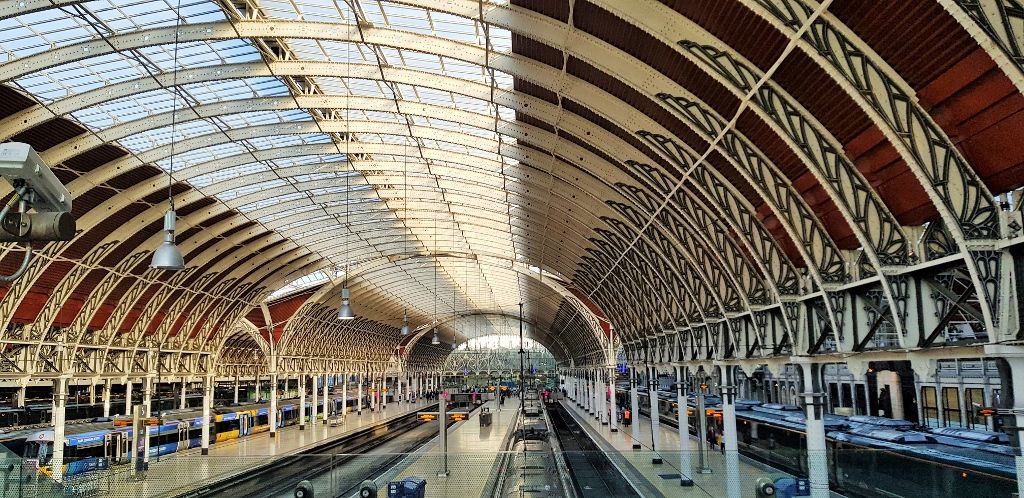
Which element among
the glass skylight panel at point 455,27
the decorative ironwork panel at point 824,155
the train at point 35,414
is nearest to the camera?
the decorative ironwork panel at point 824,155

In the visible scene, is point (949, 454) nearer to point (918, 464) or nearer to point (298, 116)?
point (918, 464)

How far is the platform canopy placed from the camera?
37.9 ft

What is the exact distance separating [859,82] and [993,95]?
183 centimetres

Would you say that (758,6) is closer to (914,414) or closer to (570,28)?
(570,28)

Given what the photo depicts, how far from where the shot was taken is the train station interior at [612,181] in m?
11.4

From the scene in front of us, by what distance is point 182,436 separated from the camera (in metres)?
47.1

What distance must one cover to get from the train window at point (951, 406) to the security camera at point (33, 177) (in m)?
36.1

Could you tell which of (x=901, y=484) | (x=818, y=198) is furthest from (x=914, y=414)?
(x=818, y=198)

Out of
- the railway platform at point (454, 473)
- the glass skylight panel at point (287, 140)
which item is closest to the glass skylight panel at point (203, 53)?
the glass skylight panel at point (287, 140)

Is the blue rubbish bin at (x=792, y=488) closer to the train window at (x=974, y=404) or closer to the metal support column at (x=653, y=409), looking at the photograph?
the train window at (x=974, y=404)

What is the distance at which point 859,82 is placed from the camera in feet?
38.6

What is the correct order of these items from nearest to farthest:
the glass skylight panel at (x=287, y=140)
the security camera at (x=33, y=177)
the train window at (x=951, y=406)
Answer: the security camera at (x=33, y=177) → the glass skylight panel at (x=287, y=140) → the train window at (x=951, y=406)

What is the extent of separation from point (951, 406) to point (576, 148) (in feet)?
72.9

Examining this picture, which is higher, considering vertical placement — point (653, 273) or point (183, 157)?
point (183, 157)
